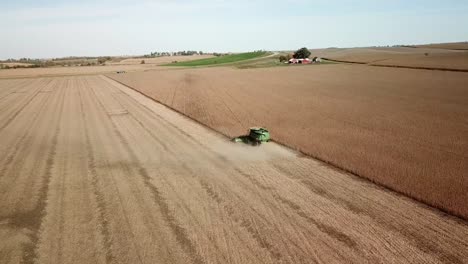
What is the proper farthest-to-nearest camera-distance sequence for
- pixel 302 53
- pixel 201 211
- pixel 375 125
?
pixel 302 53, pixel 375 125, pixel 201 211

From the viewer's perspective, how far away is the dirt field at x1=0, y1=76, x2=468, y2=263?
7.98 m

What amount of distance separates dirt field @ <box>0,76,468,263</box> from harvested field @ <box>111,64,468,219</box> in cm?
95

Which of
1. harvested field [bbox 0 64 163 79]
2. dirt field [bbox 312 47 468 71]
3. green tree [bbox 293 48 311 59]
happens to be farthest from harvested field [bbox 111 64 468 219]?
green tree [bbox 293 48 311 59]

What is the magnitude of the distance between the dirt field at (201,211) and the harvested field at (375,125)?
37.4 inches

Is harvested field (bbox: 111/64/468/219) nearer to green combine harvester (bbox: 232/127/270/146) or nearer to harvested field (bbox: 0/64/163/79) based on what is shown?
green combine harvester (bbox: 232/127/270/146)

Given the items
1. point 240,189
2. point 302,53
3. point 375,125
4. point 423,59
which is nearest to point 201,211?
point 240,189

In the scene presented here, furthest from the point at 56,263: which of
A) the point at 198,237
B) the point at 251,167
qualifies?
the point at 251,167

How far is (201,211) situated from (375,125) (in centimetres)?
1281

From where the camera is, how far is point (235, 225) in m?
9.16

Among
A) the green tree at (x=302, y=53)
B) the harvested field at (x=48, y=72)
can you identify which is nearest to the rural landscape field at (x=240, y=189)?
the harvested field at (x=48, y=72)

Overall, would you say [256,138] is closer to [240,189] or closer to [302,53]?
[240,189]

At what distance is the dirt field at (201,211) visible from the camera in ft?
26.2

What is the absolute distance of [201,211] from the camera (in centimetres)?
998

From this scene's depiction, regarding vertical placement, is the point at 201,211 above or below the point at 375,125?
above
